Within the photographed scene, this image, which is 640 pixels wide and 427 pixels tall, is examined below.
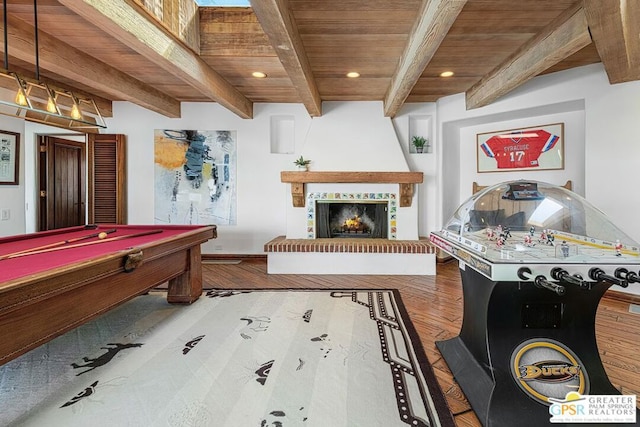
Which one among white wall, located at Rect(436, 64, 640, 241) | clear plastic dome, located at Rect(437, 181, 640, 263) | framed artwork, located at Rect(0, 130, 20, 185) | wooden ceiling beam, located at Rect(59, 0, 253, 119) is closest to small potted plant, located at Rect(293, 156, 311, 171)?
wooden ceiling beam, located at Rect(59, 0, 253, 119)

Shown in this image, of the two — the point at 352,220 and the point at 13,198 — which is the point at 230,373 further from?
Result: the point at 13,198

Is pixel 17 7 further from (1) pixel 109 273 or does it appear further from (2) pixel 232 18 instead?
(1) pixel 109 273

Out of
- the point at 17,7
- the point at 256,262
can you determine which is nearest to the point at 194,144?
the point at 256,262

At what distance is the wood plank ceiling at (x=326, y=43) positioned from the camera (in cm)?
207

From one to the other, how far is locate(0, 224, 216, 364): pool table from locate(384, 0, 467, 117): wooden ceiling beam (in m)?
2.46

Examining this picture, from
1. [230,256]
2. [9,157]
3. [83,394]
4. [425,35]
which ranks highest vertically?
[425,35]

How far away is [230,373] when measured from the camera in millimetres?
1737

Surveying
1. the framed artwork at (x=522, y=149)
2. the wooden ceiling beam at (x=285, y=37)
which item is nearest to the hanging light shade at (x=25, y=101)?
the wooden ceiling beam at (x=285, y=37)

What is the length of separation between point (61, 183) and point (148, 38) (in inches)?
167

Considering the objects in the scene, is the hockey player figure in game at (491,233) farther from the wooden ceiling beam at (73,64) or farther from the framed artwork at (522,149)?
the wooden ceiling beam at (73,64)

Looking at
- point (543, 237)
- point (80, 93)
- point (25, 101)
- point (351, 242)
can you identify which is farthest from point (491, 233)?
point (80, 93)

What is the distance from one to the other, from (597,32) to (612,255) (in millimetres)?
1866

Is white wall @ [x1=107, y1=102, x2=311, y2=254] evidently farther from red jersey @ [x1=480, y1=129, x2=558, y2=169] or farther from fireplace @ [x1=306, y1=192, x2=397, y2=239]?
red jersey @ [x1=480, y1=129, x2=558, y2=169]

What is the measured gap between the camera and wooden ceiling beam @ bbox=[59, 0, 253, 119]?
1857 millimetres
